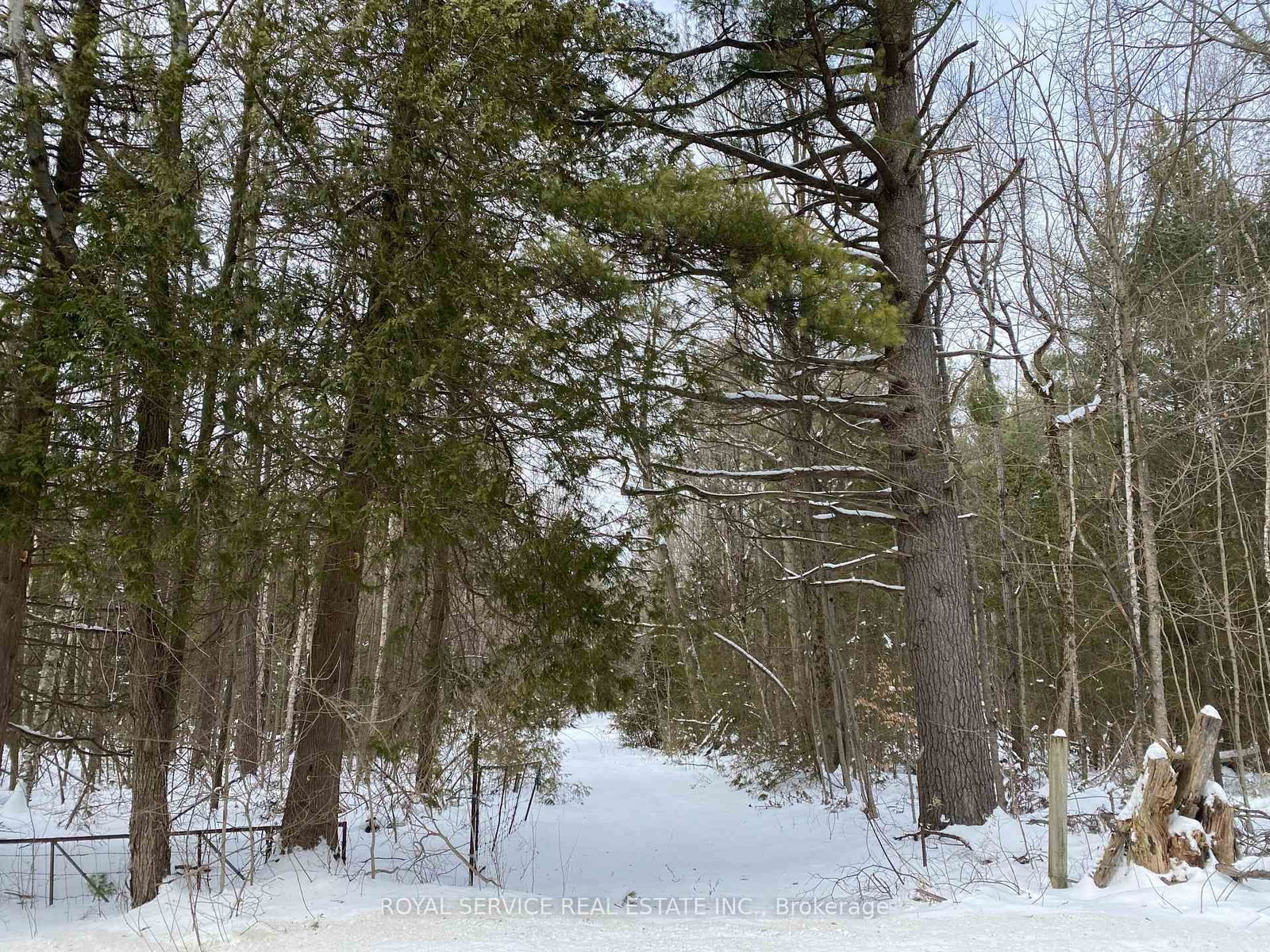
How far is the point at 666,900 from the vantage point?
→ 23.8ft

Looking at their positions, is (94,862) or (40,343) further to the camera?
(94,862)

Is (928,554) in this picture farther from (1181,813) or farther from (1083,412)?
(1181,813)

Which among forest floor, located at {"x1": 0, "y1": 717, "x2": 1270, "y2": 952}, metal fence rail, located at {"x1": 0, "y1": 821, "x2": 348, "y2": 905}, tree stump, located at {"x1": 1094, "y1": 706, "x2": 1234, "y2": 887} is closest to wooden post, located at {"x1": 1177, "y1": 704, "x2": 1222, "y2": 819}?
tree stump, located at {"x1": 1094, "y1": 706, "x2": 1234, "y2": 887}

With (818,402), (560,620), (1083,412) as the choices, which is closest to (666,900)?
(560,620)

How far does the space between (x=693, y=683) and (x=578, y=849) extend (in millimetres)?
8092

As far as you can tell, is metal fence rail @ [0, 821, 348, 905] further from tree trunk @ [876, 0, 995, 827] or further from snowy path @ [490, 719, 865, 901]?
tree trunk @ [876, 0, 995, 827]

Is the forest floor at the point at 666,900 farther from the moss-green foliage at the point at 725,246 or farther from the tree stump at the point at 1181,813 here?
the moss-green foliage at the point at 725,246

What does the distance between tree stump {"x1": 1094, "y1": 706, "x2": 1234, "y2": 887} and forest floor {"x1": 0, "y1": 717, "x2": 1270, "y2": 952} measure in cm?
14

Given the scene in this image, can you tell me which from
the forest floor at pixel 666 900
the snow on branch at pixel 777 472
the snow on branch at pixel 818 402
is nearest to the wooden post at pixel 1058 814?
the forest floor at pixel 666 900

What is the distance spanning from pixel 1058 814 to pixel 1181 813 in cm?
63

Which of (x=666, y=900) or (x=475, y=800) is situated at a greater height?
(x=475, y=800)

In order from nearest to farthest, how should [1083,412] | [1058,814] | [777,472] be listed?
[1058,814] → [777,472] → [1083,412]

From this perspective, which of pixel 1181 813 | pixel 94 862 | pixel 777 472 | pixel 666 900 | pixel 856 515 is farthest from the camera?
pixel 94 862

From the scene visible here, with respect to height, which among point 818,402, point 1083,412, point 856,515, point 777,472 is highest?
point 1083,412
